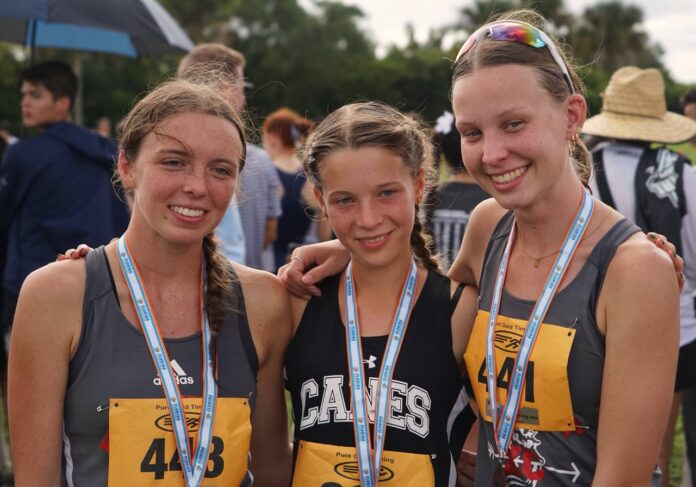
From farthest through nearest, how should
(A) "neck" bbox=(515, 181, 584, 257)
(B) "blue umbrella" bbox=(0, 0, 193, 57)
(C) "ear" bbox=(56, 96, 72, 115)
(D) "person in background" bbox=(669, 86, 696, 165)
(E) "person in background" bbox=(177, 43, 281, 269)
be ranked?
(D) "person in background" bbox=(669, 86, 696, 165)
(C) "ear" bbox=(56, 96, 72, 115)
(B) "blue umbrella" bbox=(0, 0, 193, 57)
(E) "person in background" bbox=(177, 43, 281, 269)
(A) "neck" bbox=(515, 181, 584, 257)

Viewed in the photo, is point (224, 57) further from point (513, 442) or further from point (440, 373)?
point (513, 442)

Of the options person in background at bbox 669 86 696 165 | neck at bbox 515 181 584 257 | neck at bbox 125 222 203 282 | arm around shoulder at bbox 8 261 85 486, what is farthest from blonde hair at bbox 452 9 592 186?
person in background at bbox 669 86 696 165

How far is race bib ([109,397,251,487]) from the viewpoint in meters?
2.23

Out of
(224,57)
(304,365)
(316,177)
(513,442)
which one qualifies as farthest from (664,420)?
(224,57)

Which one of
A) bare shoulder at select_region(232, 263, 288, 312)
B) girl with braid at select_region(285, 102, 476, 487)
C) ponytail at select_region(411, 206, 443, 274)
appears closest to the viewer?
girl with braid at select_region(285, 102, 476, 487)

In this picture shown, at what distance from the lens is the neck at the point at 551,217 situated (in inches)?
91.9

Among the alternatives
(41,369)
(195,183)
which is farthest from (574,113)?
(41,369)

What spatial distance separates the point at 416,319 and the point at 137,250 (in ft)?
2.83

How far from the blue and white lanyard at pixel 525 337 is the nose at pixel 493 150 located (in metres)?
0.28

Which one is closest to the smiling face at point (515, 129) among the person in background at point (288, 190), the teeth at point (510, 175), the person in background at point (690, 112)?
the teeth at point (510, 175)

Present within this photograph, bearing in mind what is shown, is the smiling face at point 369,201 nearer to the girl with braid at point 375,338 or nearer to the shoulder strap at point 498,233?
the girl with braid at point 375,338

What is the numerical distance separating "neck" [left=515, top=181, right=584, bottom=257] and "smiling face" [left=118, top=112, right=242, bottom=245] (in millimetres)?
880

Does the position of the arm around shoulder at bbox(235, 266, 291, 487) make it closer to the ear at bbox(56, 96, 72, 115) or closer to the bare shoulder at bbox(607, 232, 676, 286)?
the bare shoulder at bbox(607, 232, 676, 286)

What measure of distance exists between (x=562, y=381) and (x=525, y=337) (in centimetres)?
15
